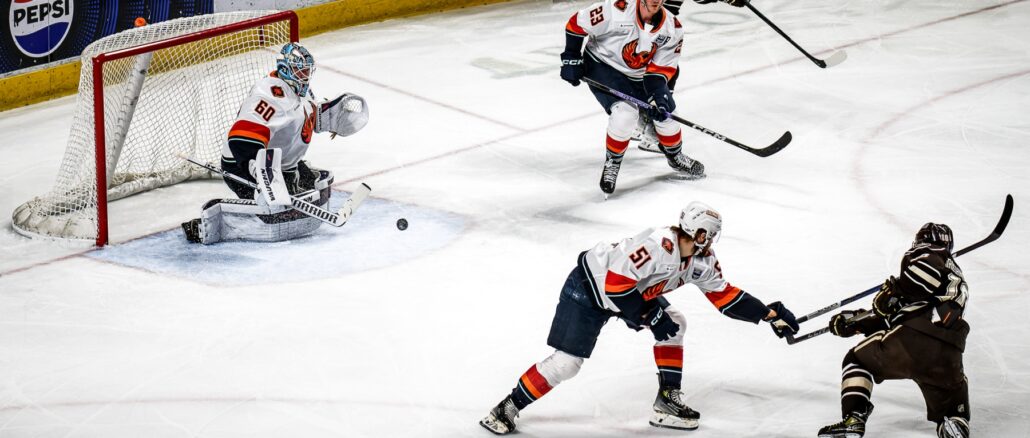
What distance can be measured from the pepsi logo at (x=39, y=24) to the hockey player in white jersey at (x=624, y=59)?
299 cm

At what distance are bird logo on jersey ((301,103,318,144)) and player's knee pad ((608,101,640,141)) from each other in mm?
1377

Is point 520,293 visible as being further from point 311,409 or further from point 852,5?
point 852,5

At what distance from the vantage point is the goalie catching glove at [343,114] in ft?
18.2

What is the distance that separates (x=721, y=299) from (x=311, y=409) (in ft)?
4.27

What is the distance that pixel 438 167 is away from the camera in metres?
6.40

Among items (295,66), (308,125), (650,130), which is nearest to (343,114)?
(308,125)

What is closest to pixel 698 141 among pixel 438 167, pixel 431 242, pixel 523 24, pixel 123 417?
pixel 438 167

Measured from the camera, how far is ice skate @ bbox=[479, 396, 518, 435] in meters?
3.81

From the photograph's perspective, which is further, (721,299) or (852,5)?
(852,5)

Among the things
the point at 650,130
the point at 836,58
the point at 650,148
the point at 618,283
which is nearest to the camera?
the point at 618,283

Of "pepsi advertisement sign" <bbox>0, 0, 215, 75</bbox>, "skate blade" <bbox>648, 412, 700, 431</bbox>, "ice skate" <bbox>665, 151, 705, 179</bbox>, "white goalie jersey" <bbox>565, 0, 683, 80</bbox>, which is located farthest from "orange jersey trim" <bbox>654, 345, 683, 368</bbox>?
"pepsi advertisement sign" <bbox>0, 0, 215, 75</bbox>

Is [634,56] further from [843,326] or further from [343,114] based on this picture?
[843,326]

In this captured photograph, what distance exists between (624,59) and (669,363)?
2.40 metres

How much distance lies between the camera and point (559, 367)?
146 inches
